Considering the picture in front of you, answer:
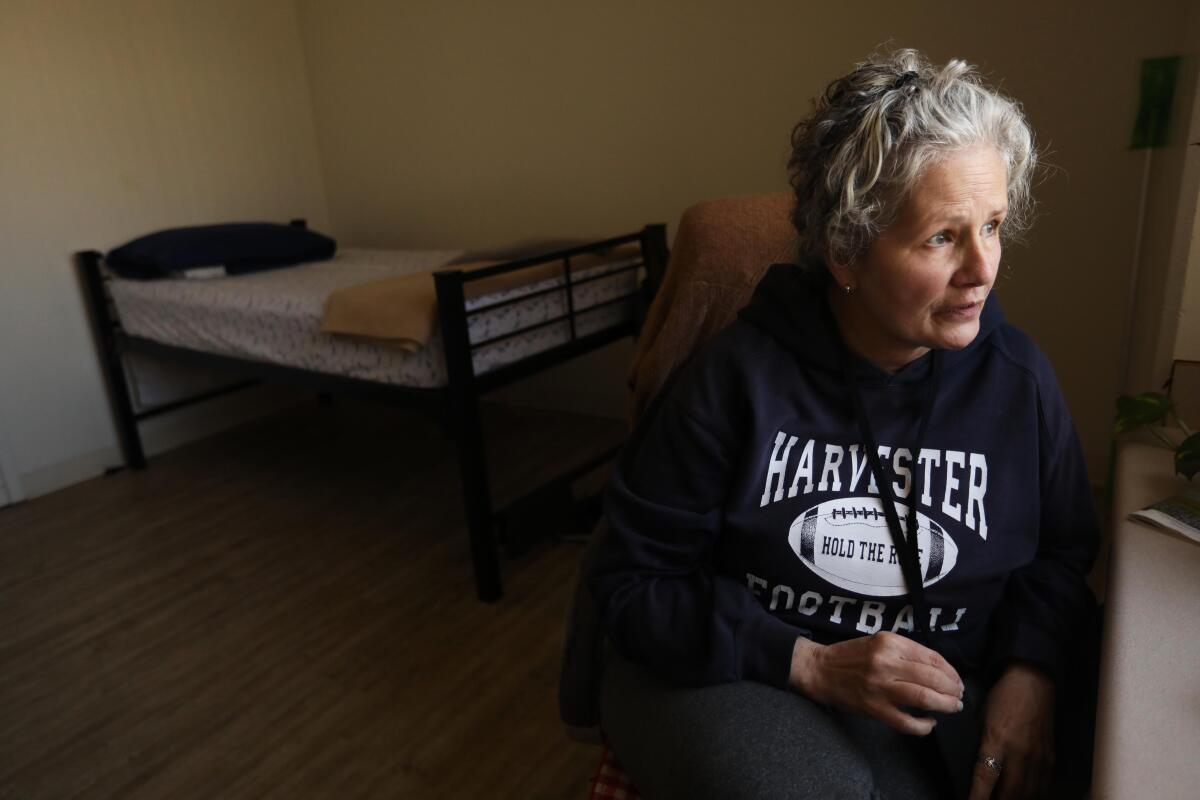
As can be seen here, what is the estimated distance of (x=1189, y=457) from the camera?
0.95 m

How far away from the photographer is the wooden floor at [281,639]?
1.63 metres

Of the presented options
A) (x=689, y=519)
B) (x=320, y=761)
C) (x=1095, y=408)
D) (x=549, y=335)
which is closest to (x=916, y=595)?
(x=689, y=519)

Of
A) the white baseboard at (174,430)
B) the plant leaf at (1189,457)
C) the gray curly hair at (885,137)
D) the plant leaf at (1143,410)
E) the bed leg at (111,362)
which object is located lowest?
the white baseboard at (174,430)

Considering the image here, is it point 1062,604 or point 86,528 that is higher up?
point 1062,604

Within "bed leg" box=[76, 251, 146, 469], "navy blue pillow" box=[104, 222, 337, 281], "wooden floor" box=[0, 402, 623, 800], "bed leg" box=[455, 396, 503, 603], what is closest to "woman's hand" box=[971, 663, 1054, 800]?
"wooden floor" box=[0, 402, 623, 800]

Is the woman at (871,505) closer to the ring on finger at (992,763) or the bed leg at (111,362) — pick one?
the ring on finger at (992,763)

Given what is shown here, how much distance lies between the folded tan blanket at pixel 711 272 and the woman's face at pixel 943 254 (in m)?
0.28

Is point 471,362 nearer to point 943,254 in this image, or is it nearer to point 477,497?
point 477,497

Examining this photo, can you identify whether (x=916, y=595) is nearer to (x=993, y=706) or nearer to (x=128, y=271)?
(x=993, y=706)

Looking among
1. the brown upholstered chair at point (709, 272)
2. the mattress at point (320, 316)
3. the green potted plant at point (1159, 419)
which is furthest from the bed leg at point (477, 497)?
the green potted plant at point (1159, 419)

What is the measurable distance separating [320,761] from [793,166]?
1378mm

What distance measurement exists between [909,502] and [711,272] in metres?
0.45

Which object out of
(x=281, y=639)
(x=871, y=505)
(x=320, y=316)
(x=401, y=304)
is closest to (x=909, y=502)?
(x=871, y=505)

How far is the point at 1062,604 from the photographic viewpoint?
0.95 meters
